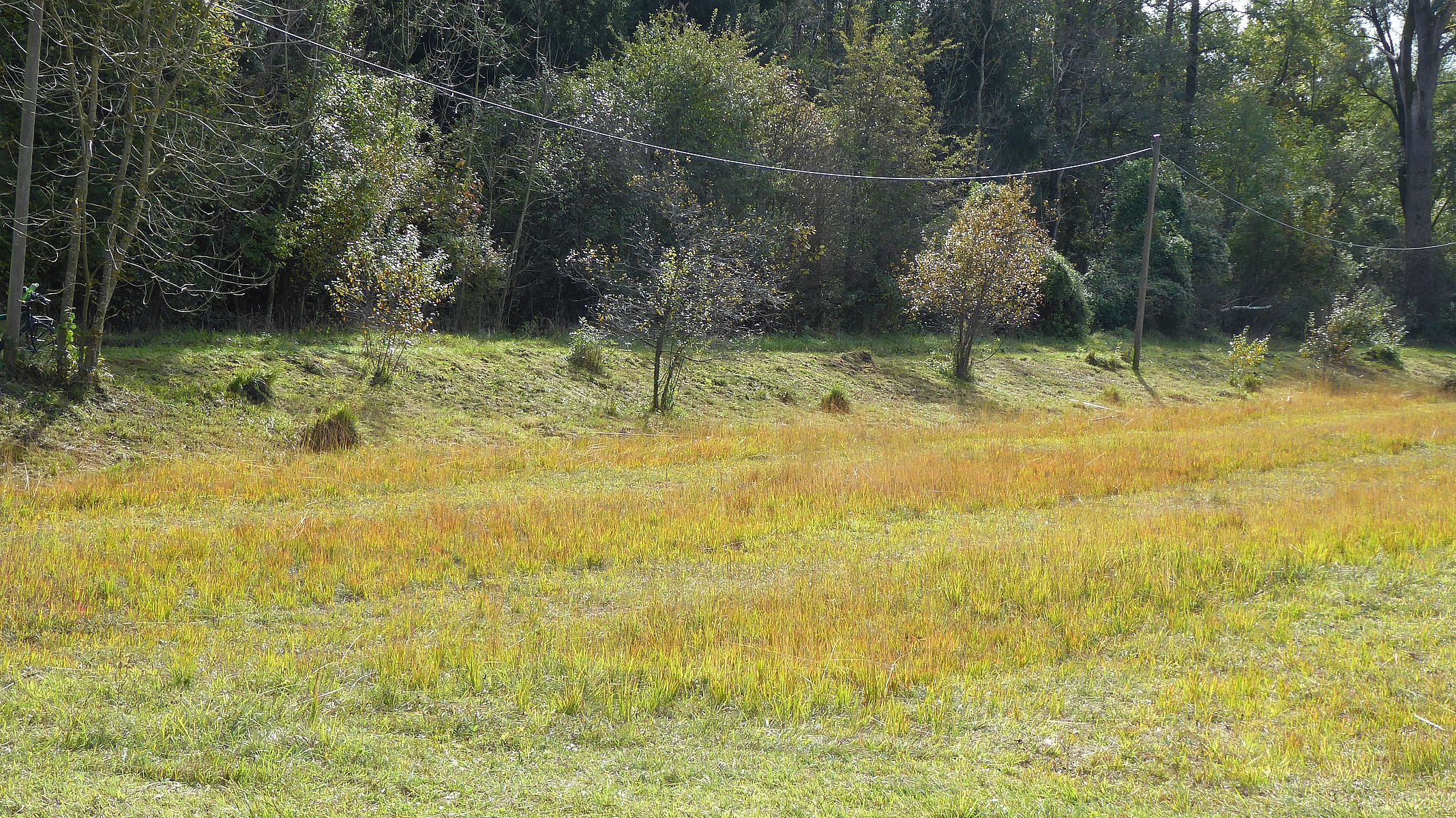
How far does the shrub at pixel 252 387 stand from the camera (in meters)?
14.5

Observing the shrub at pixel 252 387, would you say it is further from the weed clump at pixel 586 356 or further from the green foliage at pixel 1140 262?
the green foliage at pixel 1140 262

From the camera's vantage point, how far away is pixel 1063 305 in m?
34.2

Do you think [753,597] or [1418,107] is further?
[1418,107]

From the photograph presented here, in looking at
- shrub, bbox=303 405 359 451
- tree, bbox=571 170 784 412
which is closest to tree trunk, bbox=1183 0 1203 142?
tree, bbox=571 170 784 412

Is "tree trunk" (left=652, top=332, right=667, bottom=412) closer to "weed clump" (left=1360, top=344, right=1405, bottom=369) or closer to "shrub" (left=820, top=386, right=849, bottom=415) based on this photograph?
"shrub" (left=820, top=386, right=849, bottom=415)

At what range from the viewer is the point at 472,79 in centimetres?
2761

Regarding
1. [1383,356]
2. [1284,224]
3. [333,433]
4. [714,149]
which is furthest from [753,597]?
[1284,224]

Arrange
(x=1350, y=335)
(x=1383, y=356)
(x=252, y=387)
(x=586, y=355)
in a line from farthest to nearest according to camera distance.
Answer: (x=1383, y=356)
(x=1350, y=335)
(x=586, y=355)
(x=252, y=387)

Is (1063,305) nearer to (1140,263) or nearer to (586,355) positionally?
(1140,263)

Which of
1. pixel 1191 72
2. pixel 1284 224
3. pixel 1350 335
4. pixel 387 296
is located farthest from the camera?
pixel 1191 72

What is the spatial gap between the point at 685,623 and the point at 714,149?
21.8 metres

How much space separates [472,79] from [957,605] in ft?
79.8

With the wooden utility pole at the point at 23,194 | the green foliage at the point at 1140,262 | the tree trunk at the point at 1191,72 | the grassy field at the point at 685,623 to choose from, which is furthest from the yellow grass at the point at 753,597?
the tree trunk at the point at 1191,72

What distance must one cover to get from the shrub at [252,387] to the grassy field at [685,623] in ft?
0.62
